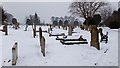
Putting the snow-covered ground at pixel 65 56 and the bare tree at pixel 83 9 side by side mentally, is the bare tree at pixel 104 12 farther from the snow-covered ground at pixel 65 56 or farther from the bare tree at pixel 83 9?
the snow-covered ground at pixel 65 56

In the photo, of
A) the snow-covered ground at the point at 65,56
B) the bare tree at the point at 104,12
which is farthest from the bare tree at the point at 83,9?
the snow-covered ground at the point at 65,56

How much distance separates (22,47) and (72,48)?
2.87 metres

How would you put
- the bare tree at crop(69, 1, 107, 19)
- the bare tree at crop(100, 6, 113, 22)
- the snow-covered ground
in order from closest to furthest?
the snow-covered ground
the bare tree at crop(69, 1, 107, 19)
the bare tree at crop(100, 6, 113, 22)

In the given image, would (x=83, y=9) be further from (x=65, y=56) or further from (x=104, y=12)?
(x=65, y=56)

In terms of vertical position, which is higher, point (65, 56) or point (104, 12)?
point (104, 12)

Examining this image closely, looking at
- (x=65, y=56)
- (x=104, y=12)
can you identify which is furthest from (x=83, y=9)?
(x=65, y=56)

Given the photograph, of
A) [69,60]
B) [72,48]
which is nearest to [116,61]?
[69,60]

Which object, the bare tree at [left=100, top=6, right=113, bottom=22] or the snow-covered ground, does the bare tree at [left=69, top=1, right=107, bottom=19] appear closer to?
the bare tree at [left=100, top=6, right=113, bottom=22]

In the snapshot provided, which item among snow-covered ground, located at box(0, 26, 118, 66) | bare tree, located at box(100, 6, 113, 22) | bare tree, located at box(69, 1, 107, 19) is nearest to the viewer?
snow-covered ground, located at box(0, 26, 118, 66)

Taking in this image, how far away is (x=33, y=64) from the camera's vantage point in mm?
11648

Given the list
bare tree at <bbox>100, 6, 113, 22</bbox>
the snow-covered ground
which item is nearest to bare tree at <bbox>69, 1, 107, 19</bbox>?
bare tree at <bbox>100, 6, 113, 22</bbox>

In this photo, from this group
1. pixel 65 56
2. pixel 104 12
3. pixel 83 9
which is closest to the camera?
pixel 65 56

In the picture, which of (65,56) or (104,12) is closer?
(65,56)

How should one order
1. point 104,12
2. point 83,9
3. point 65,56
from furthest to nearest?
point 104,12
point 83,9
point 65,56
